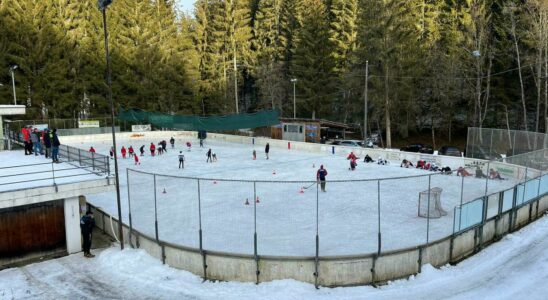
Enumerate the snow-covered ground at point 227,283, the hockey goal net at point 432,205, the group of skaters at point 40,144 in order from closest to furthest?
the snow-covered ground at point 227,283, the hockey goal net at point 432,205, the group of skaters at point 40,144

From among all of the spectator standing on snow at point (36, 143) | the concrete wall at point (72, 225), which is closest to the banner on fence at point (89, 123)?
the spectator standing on snow at point (36, 143)

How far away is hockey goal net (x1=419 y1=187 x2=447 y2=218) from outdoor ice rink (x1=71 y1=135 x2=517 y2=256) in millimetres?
262

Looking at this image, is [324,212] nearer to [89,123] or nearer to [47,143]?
[47,143]

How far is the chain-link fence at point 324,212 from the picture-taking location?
13.9 m

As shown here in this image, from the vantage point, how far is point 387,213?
1767cm

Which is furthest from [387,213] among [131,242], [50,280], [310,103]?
[310,103]

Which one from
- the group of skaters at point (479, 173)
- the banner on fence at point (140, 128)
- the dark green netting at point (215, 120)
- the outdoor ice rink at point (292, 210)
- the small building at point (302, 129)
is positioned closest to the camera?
the outdoor ice rink at point (292, 210)

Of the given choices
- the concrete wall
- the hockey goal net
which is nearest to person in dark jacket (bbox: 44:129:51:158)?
the concrete wall

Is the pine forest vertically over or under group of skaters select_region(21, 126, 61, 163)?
over

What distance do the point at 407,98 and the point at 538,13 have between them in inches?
571

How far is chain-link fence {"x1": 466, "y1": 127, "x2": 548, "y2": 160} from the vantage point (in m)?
26.7

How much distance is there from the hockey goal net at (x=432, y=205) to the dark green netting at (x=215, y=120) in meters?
25.6

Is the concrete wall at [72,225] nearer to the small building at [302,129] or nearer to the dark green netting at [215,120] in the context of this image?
the dark green netting at [215,120]

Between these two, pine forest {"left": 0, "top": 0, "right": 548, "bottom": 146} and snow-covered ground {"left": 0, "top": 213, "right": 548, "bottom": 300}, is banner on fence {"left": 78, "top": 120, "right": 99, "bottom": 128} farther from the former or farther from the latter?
snow-covered ground {"left": 0, "top": 213, "right": 548, "bottom": 300}
